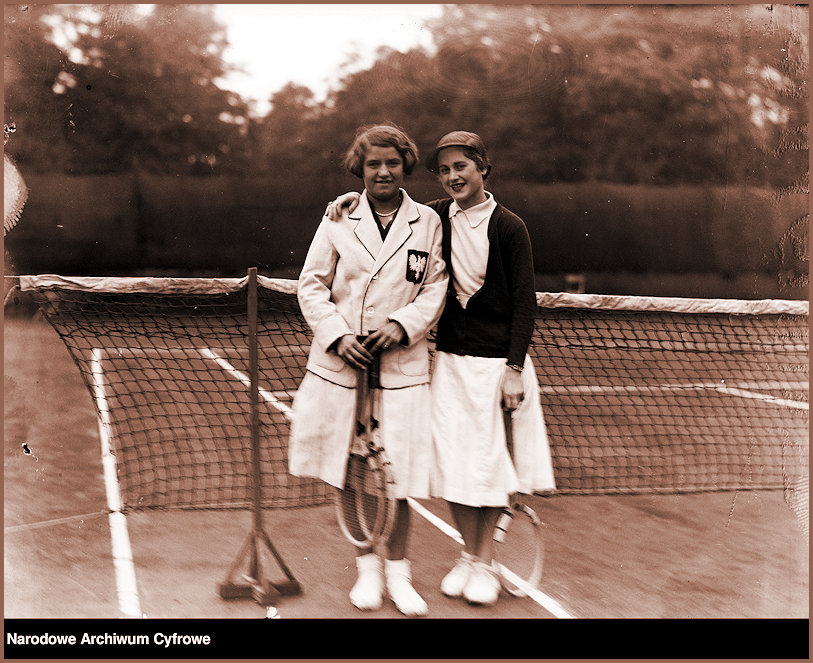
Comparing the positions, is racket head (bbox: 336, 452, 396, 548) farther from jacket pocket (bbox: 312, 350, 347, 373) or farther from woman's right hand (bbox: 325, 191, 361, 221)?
woman's right hand (bbox: 325, 191, 361, 221)

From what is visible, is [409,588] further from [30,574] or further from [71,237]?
[71,237]

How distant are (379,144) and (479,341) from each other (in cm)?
83

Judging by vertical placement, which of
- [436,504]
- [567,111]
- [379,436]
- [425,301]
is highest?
[567,111]

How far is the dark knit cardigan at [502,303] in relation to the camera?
113 inches

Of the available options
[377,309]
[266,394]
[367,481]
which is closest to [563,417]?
[266,394]

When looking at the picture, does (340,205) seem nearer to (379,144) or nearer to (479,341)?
(379,144)

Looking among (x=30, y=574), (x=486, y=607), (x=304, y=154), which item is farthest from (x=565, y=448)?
(x=304, y=154)

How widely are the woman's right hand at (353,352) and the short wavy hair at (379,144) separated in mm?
630

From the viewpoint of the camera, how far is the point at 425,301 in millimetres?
2824

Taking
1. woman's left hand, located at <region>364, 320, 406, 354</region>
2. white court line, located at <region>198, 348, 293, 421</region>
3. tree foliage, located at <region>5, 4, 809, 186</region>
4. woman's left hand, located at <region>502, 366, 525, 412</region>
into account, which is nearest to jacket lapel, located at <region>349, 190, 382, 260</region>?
woman's left hand, located at <region>364, 320, 406, 354</region>

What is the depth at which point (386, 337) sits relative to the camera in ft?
9.00

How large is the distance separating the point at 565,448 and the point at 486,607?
2.72 meters

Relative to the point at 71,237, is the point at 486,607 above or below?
below

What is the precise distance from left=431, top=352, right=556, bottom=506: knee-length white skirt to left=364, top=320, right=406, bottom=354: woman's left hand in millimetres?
289
